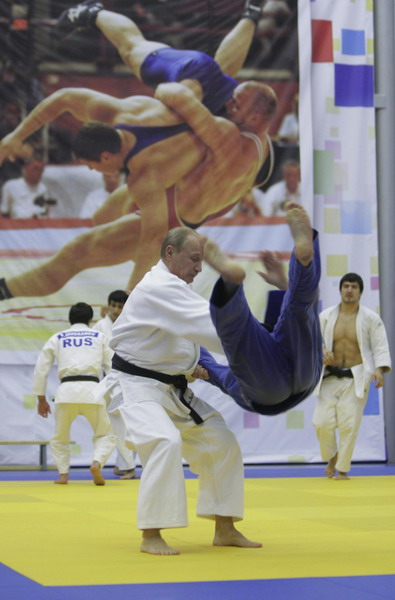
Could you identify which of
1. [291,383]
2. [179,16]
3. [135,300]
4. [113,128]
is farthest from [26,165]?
[291,383]

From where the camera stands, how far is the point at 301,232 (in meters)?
3.74

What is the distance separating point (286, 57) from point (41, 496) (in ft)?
19.8

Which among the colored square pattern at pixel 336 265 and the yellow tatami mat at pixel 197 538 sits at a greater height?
the colored square pattern at pixel 336 265

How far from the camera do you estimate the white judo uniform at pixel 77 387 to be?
8766 mm

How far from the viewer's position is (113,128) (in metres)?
11.1

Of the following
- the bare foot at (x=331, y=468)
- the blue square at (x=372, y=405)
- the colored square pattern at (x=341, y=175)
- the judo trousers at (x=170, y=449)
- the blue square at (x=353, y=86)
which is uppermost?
→ the blue square at (x=353, y=86)

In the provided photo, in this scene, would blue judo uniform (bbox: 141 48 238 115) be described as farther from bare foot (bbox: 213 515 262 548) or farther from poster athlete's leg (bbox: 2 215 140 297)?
bare foot (bbox: 213 515 262 548)

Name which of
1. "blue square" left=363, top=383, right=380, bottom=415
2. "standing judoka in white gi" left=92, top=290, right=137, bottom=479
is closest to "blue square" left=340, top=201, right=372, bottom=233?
"blue square" left=363, top=383, right=380, bottom=415

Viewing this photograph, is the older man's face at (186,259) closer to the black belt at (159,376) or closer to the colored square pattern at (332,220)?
the black belt at (159,376)

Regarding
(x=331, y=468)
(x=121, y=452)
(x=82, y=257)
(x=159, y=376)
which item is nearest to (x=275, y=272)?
(x=159, y=376)

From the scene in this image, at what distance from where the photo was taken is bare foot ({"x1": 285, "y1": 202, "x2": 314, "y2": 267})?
3.73 metres

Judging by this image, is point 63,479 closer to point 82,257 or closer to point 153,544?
point 82,257

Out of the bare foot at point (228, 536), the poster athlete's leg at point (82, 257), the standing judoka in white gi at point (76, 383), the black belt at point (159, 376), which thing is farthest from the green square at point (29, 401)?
the bare foot at point (228, 536)

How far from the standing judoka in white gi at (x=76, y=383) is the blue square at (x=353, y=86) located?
4321 mm
